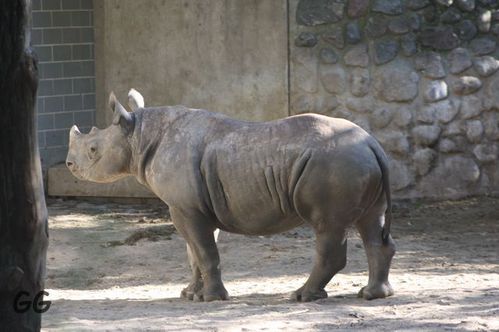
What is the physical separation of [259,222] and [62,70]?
6121mm

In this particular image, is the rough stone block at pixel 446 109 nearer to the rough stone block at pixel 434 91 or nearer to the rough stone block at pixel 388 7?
the rough stone block at pixel 434 91

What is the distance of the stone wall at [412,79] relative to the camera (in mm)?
12102

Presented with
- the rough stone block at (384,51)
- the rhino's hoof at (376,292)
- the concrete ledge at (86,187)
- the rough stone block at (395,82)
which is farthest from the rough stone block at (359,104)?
the rhino's hoof at (376,292)

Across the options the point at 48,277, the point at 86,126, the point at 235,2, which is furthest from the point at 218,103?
the point at 48,277

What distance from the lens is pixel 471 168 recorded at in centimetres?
1247

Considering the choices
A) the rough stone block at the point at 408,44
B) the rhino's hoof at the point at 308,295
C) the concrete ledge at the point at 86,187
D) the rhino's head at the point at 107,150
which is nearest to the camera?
the rhino's hoof at the point at 308,295

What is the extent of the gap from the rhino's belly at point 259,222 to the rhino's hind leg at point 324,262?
0.29 meters

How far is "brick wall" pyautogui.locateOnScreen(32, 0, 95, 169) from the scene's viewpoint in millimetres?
13461

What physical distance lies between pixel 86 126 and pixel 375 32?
148 inches

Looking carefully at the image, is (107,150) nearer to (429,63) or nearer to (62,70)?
(429,63)

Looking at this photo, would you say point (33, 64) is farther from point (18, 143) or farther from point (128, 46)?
point (128, 46)

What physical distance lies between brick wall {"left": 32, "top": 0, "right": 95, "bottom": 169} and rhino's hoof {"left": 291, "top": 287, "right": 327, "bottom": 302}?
232 inches

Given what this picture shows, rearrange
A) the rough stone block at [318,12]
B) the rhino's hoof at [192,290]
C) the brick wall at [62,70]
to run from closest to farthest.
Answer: the rhino's hoof at [192,290] → the rough stone block at [318,12] → the brick wall at [62,70]

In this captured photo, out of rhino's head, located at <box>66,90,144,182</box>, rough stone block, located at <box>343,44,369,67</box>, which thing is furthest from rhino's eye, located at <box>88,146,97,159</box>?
rough stone block, located at <box>343,44,369,67</box>
